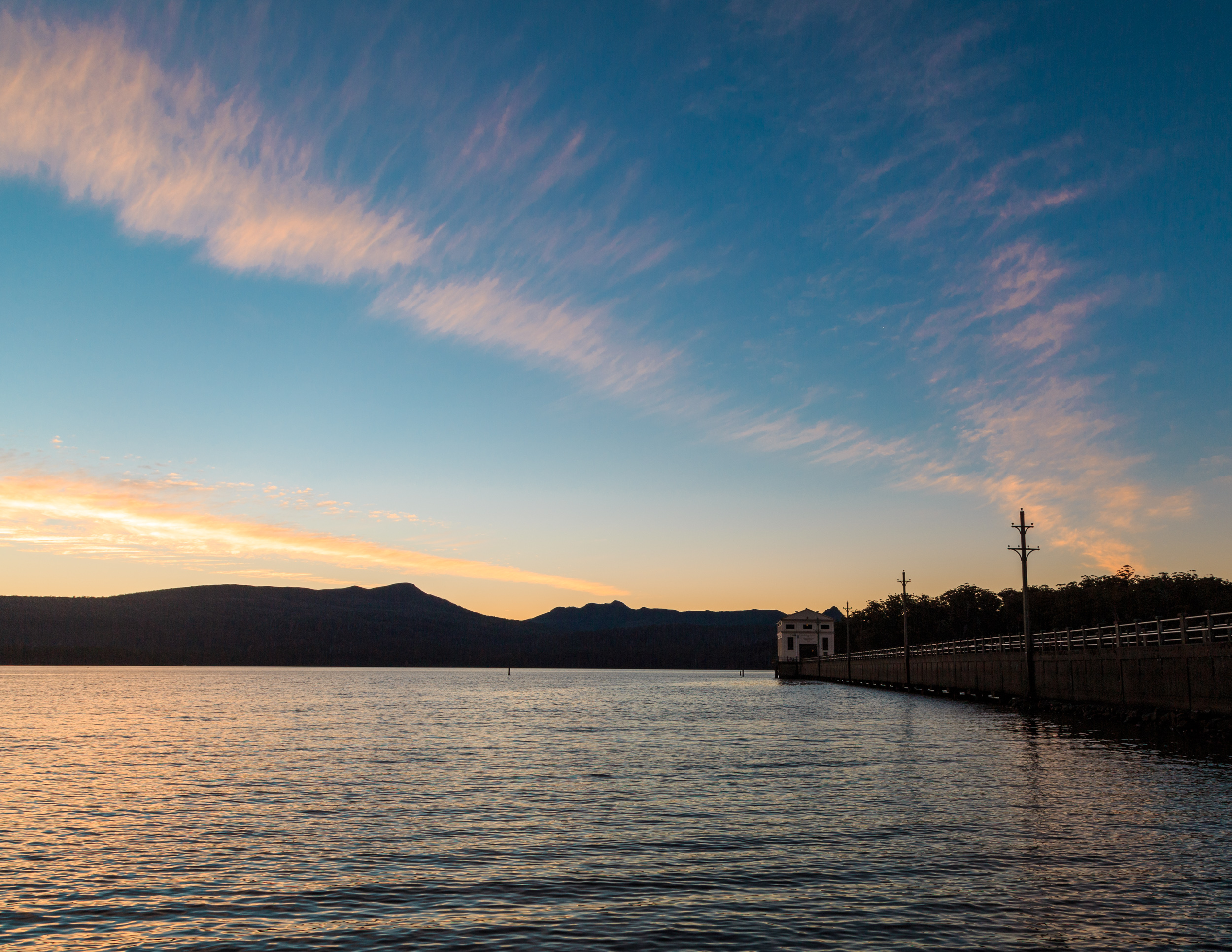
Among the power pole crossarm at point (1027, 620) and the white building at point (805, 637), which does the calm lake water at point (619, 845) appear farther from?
the white building at point (805, 637)

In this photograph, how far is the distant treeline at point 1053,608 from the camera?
13838 centimetres

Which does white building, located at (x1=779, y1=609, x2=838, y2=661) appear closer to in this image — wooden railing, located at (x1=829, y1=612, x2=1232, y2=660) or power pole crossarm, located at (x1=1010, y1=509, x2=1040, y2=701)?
wooden railing, located at (x1=829, y1=612, x2=1232, y2=660)

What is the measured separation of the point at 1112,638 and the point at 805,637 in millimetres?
139123

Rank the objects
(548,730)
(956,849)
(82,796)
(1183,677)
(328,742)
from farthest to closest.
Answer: (548,730)
(328,742)
(1183,677)
(82,796)
(956,849)

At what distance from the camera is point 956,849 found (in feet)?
60.7

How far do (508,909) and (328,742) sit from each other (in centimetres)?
3368

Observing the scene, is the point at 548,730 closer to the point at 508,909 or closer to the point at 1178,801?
the point at 1178,801

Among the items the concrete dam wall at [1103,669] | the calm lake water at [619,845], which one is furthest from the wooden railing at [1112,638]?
the calm lake water at [619,845]

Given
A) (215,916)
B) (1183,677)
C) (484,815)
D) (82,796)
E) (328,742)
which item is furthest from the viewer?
(328,742)

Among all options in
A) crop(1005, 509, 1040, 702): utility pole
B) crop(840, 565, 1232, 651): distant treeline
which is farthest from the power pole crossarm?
crop(840, 565, 1232, 651): distant treeline

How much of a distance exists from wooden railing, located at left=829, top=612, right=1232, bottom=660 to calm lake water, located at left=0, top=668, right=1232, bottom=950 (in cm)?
619

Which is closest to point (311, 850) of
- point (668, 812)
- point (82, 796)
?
point (668, 812)

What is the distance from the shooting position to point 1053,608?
6280 inches

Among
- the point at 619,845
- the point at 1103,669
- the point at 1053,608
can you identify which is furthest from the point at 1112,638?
the point at 1053,608
